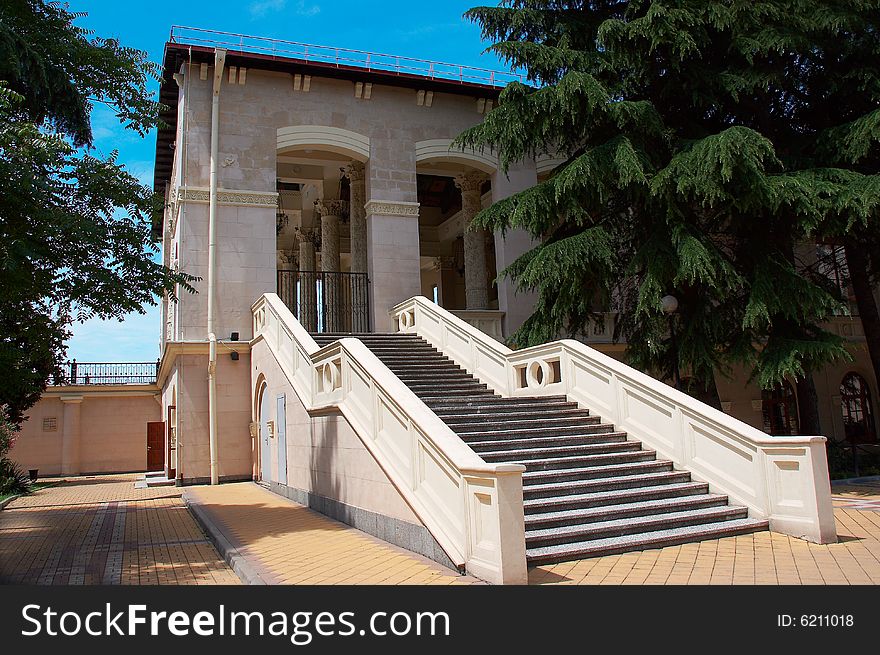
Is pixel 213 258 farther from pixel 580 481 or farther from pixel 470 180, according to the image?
pixel 580 481

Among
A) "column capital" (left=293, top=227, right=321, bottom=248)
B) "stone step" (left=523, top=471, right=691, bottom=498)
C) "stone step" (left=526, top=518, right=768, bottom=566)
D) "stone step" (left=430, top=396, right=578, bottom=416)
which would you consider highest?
"column capital" (left=293, top=227, right=321, bottom=248)

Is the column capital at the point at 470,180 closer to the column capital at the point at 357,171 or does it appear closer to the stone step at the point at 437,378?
the column capital at the point at 357,171

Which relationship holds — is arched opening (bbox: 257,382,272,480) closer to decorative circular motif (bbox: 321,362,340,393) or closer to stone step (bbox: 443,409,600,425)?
decorative circular motif (bbox: 321,362,340,393)

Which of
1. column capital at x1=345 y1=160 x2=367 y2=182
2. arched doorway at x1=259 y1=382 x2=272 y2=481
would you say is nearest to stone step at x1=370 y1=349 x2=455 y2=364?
arched doorway at x1=259 y1=382 x2=272 y2=481

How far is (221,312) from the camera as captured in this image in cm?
1647

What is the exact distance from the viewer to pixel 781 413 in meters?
22.6

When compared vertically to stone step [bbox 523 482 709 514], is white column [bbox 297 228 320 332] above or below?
above

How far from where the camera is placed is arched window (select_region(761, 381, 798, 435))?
2239 centimetres

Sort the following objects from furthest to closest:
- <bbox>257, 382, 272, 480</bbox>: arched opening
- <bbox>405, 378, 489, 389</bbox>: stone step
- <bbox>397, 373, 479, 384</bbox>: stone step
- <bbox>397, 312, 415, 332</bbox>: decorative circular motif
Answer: <bbox>397, 312, 415, 332</bbox>: decorative circular motif, <bbox>257, 382, 272, 480</bbox>: arched opening, <bbox>397, 373, 479, 384</bbox>: stone step, <bbox>405, 378, 489, 389</bbox>: stone step

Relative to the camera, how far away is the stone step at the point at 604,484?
8141mm

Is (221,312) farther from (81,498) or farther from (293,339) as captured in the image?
(81,498)

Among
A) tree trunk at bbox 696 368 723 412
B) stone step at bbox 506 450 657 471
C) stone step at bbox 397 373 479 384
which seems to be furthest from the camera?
tree trunk at bbox 696 368 723 412

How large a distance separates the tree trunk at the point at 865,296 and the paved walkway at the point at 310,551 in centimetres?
1277

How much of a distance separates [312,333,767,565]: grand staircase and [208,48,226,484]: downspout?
20.5 ft
